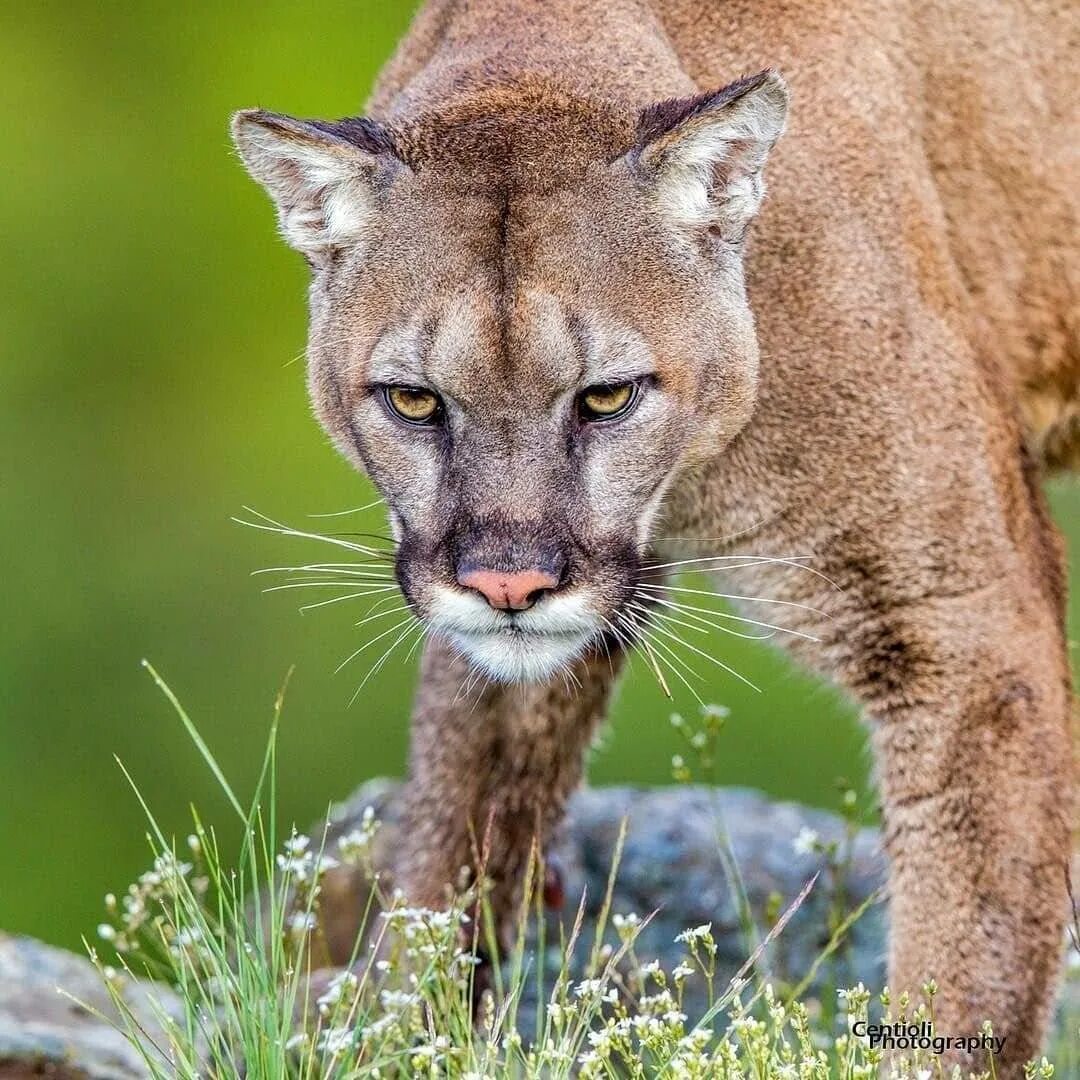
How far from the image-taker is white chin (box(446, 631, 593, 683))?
20.7 ft

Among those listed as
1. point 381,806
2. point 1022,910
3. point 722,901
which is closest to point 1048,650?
point 1022,910

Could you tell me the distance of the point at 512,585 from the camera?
610cm

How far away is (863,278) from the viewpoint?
22.5 feet

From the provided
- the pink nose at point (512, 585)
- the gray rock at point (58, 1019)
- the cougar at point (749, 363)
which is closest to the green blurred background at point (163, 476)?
the gray rock at point (58, 1019)

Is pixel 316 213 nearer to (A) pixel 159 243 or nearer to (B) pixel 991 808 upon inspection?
(B) pixel 991 808

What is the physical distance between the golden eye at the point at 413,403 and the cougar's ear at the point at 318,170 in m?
0.51

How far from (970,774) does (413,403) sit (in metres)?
1.90

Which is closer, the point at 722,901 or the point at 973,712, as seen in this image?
the point at 973,712

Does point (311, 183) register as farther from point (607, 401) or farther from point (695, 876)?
point (695, 876)

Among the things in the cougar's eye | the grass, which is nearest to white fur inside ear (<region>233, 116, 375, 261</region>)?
the cougar's eye

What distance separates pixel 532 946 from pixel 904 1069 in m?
3.07

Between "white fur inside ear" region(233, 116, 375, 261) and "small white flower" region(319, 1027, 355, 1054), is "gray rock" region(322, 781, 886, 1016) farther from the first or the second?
"white fur inside ear" region(233, 116, 375, 261)

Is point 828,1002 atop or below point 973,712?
below

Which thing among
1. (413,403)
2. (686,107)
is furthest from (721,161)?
(413,403)
